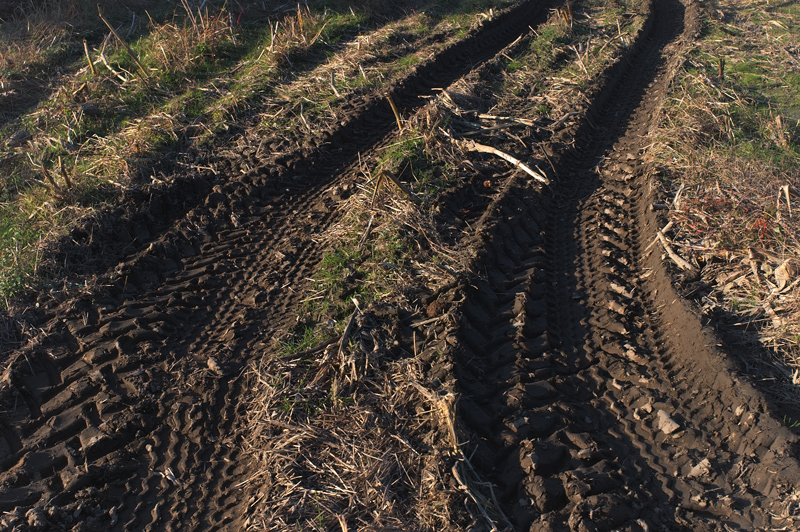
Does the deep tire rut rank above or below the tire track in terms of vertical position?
below

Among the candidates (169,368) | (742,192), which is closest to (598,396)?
(742,192)

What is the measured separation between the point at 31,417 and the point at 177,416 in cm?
98

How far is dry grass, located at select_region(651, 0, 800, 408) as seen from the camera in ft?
12.5

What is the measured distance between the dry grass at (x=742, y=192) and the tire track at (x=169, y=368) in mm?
3379

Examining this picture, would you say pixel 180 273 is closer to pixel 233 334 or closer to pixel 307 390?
pixel 233 334

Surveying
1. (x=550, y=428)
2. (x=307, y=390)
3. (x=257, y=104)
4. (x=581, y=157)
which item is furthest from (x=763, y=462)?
(x=257, y=104)

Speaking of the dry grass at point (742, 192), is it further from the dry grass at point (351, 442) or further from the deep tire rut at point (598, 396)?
the dry grass at point (351, 442)

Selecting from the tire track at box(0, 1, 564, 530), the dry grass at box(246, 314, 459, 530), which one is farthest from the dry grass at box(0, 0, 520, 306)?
the dry grass at box(246, 314, 459, 530)

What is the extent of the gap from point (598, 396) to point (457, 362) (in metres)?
0.96

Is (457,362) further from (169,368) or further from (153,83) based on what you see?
(153,83)

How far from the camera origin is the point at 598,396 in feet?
11.7

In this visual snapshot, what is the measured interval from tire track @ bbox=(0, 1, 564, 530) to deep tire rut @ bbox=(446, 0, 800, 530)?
63.4 inches

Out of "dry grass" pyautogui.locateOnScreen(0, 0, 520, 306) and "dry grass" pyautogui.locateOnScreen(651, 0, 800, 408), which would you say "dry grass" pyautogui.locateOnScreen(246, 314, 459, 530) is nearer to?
"dry grass" pyautogui.locateOnScreen(651, 0, 800, 408)

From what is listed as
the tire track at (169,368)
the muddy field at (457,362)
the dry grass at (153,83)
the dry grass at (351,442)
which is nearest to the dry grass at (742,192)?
the muddy field at (457,362)
